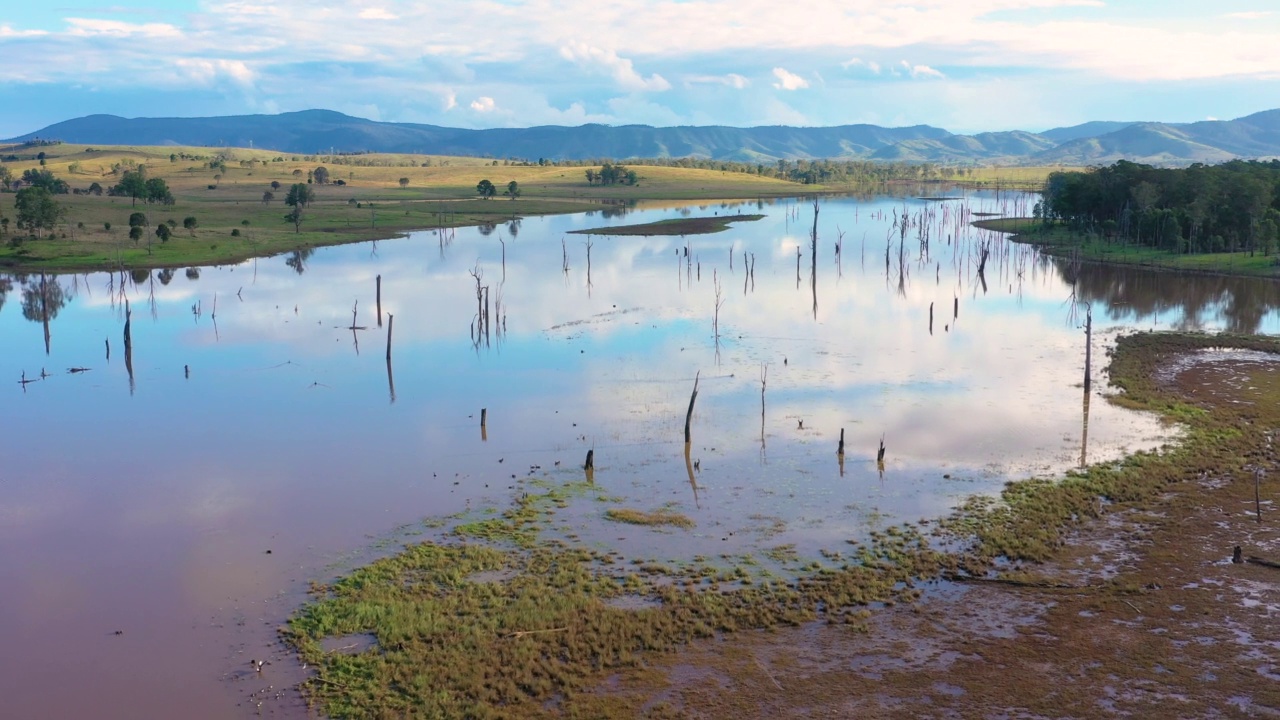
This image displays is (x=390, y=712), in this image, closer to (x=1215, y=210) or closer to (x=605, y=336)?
(x=605, y=336)

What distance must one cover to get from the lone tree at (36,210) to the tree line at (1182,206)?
79294 mm

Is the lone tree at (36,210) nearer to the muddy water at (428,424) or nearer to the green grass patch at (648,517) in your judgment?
the muddy water at (428,424)

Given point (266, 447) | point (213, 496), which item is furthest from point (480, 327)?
point (213, 496)

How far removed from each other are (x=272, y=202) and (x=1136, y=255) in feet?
290

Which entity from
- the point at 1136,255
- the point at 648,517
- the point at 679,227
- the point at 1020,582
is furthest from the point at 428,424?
the point at 679,227

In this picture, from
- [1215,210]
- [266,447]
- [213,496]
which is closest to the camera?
[213,496]

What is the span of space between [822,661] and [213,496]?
16872mm

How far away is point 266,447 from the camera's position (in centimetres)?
3138

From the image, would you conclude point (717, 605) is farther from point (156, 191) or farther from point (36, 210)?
point (156, 191)

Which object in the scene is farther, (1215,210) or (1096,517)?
(1215,210)

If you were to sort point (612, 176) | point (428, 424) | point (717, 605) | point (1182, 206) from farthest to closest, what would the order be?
point (612, 176) → point (1182, 206) → point (428, 424) → point (717, 605)

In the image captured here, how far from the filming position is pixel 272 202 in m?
117

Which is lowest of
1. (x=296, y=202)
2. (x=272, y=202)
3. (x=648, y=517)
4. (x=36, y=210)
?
(x=648, y=517)

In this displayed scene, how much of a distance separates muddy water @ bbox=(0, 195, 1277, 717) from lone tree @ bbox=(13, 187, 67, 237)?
11.6 m
